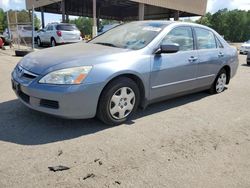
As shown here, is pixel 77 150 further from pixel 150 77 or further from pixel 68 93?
pixel 150 77

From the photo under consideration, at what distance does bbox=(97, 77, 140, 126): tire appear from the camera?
12.0ft

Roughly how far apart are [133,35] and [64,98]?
184 centimetres

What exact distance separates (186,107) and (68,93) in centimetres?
251

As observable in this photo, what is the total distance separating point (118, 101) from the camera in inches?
151

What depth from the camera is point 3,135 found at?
339 centimetres

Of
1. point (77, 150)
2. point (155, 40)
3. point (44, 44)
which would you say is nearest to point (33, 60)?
point (77, 150)

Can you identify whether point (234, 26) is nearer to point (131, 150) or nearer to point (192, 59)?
point (192, 59)

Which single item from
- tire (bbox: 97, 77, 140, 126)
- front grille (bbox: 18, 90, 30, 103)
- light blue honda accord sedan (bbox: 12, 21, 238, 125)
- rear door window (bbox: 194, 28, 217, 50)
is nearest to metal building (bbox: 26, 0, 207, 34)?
rear door window (bbox: 194, 28, 217, 50)

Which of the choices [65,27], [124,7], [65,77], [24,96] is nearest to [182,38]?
[65,77]

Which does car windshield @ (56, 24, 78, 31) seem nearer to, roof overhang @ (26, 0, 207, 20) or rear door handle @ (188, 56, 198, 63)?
rear door handle @ (188, 56, 198, 63)

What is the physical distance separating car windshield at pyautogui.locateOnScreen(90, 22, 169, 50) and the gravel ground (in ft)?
3.94

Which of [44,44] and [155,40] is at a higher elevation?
[155,40]

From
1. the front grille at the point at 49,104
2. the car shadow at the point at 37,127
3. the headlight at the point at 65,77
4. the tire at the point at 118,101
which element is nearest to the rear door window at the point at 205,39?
the car shadow at the point at 37,127

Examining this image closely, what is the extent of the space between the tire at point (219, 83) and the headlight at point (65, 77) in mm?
3530
